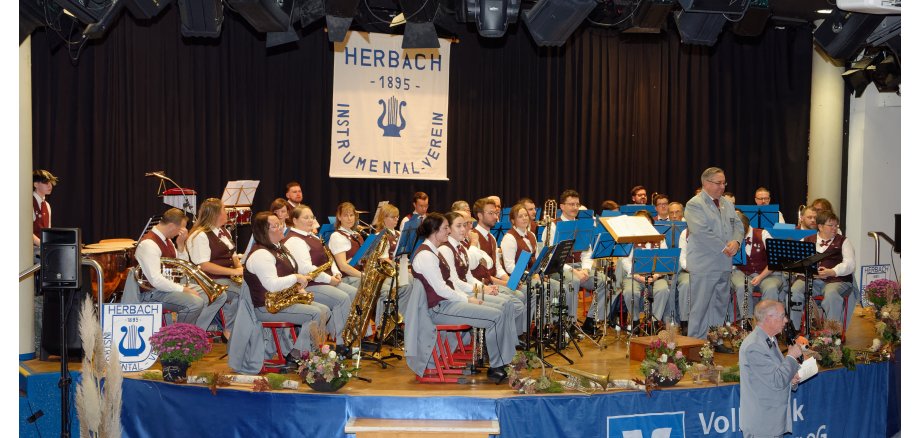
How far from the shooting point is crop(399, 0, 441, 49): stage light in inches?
338

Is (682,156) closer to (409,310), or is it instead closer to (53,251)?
(409,310)

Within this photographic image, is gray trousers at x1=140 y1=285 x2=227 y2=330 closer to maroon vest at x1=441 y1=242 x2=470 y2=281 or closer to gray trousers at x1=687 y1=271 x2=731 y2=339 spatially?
maroon vest at x1=441 y1=242 x2=470 y2=281

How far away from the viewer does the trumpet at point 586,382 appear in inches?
295

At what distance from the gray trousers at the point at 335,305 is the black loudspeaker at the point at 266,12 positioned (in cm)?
245

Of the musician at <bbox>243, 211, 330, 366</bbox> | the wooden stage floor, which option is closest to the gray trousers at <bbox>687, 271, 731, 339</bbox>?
the wooden stage floor

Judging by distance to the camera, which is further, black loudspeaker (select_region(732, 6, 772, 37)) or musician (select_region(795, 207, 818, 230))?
musician (select_region(795, 207, 818, 230))

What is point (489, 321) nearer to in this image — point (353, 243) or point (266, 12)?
point (353, 243)

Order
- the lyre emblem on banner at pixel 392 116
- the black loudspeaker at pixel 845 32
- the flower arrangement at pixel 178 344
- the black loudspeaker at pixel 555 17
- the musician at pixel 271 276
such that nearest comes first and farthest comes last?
the flower arrangement at pixel 178 344, the musician at pixel 271 276, the black loudspeaker at pixel 555 17, the black loudspeaker at pixel 845 32, the lyre emblem on banner at pixel 392 116

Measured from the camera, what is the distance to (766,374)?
616 cm

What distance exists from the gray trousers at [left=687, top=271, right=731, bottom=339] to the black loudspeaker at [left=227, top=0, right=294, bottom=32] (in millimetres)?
4794

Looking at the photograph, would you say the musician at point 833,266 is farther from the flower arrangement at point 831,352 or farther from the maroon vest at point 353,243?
the maroon vest at point 353,243

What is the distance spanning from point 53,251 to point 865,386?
7.15 meters

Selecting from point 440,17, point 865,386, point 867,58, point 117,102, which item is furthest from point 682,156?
point 117,102

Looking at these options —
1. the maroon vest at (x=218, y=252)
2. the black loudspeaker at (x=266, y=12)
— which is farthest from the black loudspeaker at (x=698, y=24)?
the maroon vest at (x=218, y=252)
